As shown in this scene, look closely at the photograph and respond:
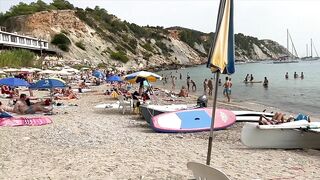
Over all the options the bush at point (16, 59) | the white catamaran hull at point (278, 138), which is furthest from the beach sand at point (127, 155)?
the bush at point (16, 59)

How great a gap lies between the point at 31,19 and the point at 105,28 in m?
27.7

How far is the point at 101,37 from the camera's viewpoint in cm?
10619

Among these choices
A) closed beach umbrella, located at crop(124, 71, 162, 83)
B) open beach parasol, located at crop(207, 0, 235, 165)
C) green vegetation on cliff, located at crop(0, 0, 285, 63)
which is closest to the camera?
open beach parasol, located at crop(207, 0, 235, 165)

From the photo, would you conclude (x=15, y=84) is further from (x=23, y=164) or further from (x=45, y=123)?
(x=23, y=164)

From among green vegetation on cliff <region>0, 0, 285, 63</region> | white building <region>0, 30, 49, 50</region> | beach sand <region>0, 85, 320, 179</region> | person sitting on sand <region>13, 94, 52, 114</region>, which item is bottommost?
beach sand <region>0, 85, 320, 179</region>

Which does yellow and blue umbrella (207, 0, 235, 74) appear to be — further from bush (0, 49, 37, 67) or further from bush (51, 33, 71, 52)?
bush (51, 33, 71, 52)

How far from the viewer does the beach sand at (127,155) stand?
781cm

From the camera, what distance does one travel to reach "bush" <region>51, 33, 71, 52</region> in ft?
280

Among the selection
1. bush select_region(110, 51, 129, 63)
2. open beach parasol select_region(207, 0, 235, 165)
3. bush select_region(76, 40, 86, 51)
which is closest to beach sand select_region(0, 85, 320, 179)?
open beach parasol select_region(207, 0, 235, 165)

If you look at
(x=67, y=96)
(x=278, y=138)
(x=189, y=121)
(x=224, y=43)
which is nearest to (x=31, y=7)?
(x=67, y=96)

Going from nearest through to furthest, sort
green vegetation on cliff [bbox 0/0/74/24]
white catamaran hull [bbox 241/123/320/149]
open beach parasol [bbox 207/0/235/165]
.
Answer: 1. open beach parasol [bbox 207/0/235/165]
2. white catamaran hull [bbox 241/123/320/149]
3. green vegetation on cliff [bbox 0/0/74/24]

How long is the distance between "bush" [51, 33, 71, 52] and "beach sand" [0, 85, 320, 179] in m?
74.3

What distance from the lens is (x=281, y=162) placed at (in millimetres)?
9422

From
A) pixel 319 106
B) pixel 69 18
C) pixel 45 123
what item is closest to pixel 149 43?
pixel 69 18
